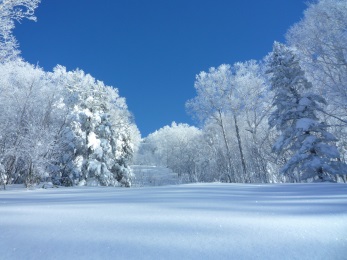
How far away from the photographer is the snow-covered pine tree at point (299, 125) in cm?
1191

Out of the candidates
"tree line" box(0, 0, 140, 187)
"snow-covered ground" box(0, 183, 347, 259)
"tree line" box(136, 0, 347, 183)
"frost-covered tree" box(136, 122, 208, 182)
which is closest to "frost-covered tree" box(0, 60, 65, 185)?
"tree line" box(0, 0, 140, 187)

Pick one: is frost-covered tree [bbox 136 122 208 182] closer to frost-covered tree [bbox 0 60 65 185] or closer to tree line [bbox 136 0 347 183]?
tree line [bbox 136 0 347 183]

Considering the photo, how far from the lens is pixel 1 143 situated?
15.1 metres

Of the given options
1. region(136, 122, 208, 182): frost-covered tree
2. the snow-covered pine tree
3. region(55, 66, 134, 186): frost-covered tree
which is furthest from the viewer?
region(136, 122, 208, 182): frost-covered tree

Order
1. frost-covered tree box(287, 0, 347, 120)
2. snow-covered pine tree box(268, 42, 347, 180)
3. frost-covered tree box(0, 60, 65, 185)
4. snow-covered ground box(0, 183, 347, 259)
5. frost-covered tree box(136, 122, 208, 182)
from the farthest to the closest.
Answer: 1. frost-covered tree box(136, 122, 208, 182)
2. frost-covered tree box(287, 0, 347, 120)
3. frost-covered tree box(0, 60, 65, 185)
4. snow-covered pine tree box(268, 42, 347, 180)
5. snow-covered ground box(0, 183, 347, 259)

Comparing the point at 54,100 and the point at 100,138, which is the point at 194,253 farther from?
the point at 100,138

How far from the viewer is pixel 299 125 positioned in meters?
12.5

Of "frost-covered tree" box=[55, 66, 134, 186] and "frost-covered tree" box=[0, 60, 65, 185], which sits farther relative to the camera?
"frost-covered tree" box=[55, 66, 134, 186]

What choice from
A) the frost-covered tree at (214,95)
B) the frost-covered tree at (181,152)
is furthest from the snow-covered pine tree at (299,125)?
the frost-covered tree at (181,152)

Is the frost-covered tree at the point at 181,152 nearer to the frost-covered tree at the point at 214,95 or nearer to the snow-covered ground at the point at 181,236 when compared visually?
the frost-covered tree at the point at 214,95

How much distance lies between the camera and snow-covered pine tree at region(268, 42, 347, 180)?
1191cm

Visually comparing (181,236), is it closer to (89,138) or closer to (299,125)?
(299,125)

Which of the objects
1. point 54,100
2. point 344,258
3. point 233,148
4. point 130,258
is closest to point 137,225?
point 130,258

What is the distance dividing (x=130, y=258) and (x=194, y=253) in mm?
442
